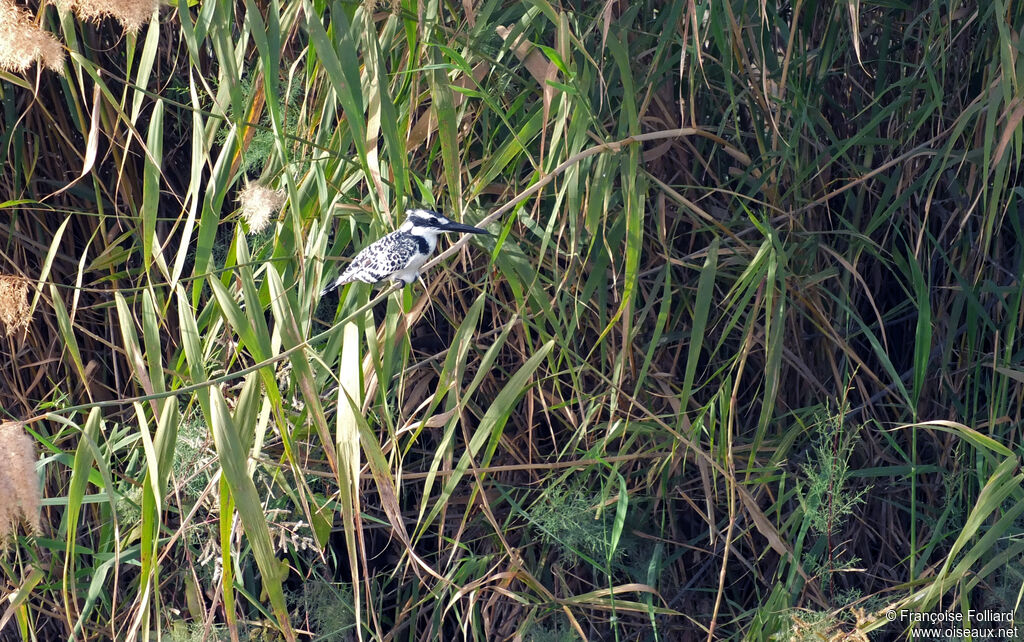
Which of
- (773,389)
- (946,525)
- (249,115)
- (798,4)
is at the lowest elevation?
(946,525)

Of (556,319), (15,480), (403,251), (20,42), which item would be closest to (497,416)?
(556,319)

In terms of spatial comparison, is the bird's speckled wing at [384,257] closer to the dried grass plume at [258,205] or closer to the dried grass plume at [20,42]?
the dried grass plume at [258,205]

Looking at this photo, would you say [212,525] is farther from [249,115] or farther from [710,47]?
[710,47]

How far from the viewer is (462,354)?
4.19 ft

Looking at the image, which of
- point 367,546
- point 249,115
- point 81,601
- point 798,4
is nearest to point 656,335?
point 798,4

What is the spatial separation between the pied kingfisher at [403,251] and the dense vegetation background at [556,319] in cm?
5

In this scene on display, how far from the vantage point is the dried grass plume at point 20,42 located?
3.27 ft

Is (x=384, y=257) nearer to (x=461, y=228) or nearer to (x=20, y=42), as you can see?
(x=461, y=228)

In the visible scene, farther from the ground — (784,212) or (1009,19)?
(1009,19)

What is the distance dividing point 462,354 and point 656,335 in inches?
10.6

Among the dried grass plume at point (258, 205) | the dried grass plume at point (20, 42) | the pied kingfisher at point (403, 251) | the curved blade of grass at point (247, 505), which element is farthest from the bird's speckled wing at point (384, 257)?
the dried grass plume at point (20, 42)

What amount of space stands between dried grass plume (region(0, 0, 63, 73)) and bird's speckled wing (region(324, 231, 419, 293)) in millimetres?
411

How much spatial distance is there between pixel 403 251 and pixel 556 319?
0.23 m

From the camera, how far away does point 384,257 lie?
47.9 inches
